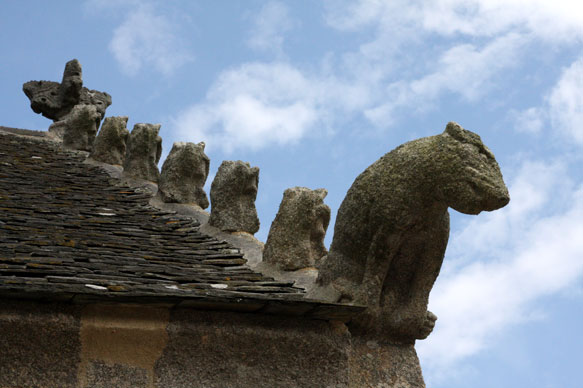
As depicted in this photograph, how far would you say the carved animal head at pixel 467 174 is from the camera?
436 centimetres

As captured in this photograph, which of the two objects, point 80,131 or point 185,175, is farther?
point 80,131

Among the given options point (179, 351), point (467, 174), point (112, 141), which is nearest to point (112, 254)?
point (179, 351)

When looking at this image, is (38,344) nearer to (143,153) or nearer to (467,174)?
(467,174)

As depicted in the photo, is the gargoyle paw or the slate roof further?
the gargoyle paw

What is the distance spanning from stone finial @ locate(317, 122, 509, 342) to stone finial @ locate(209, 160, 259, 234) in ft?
4.71

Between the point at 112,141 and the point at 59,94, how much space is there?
317 centimetres

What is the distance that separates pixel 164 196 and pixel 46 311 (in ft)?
9.55

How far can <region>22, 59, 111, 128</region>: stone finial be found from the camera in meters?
11.4

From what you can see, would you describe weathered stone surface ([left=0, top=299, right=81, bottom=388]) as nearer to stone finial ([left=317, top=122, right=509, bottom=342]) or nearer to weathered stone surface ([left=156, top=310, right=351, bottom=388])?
weathered stone surface ([left=156, top=310, right=351, bottom=388])

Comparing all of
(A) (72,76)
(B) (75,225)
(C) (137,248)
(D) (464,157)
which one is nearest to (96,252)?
(C) (137,248)

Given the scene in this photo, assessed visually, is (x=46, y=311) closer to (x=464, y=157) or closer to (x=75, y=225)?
(x=75, y=225)

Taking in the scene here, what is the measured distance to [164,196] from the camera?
22.8ft

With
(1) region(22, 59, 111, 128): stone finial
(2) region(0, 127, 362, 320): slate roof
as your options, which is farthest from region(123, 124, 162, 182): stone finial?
(1) region(22, 59, 111, 128): stone finial

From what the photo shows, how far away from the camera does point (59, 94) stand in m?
11.5
